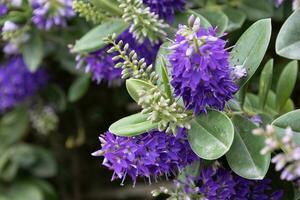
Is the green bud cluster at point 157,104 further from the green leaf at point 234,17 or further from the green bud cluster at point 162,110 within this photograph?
the green leaf at point 234,17

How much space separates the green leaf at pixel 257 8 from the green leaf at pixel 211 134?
52cm

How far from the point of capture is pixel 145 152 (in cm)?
101

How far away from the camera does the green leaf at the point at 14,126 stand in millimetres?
2041

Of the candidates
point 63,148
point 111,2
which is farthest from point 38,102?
point 111,2

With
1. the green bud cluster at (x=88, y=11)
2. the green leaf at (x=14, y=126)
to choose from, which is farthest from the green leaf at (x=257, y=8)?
the green leaf at (x=14, y=126)

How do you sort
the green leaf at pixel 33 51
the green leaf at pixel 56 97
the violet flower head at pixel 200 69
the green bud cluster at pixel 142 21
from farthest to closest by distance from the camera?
the green leaf at pixel 56 97, the green leaf at pixel 33 51, the green bud cluster at pixel 142 21, the violet flower head at pixel 200 69

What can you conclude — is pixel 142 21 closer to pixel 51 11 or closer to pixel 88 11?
pixel 88 11

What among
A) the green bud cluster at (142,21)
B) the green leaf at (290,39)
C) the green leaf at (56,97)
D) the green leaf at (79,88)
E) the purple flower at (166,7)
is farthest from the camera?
the green leaf at (56,97)

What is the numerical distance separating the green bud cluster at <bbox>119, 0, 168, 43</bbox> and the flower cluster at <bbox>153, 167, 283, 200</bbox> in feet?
1.03

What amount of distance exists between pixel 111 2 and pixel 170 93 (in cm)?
37

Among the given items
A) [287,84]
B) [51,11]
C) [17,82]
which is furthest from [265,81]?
[17,82]

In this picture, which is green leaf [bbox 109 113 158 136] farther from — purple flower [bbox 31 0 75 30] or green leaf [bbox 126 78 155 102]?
purple flower [bbox 31 0 75 30]

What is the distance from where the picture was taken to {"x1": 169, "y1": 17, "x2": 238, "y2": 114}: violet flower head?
933 millimetres

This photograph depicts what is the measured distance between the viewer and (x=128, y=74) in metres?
1.05
